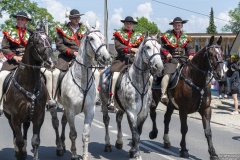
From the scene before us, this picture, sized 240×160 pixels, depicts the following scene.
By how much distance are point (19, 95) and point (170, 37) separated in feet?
13.7

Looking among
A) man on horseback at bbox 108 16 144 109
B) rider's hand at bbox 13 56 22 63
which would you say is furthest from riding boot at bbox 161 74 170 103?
rider's hand at bbox 13 56 22 63

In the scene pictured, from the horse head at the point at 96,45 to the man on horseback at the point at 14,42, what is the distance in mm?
1329

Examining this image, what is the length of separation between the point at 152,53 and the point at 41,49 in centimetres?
215


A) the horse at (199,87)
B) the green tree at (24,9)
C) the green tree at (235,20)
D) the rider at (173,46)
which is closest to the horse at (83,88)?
the horse at (199,87)

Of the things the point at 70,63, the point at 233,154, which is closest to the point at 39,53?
the point at 70,63

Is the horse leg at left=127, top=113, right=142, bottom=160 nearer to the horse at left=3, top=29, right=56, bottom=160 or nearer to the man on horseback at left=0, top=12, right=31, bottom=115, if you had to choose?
the horse at left=3, top=29, right=56, bottom=160

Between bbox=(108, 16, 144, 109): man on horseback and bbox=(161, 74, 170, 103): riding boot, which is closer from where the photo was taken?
bbox=(108, 16, 144, 109): man on horseback

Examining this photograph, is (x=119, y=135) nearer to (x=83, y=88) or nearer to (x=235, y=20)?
(x=83, y=88)

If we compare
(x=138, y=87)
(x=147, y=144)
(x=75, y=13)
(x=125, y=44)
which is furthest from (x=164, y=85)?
(x=75, y=13)

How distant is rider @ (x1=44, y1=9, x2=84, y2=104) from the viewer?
897cm

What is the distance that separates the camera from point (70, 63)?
916cm

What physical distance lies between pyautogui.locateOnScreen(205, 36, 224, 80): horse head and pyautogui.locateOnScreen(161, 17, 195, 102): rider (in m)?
1.14

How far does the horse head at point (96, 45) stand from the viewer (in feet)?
25.3

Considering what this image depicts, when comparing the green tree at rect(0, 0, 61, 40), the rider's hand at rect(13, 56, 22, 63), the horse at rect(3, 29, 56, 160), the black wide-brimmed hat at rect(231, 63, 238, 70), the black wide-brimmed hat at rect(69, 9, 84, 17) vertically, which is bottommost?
the horse at rect(3, 29, 56, 160)
